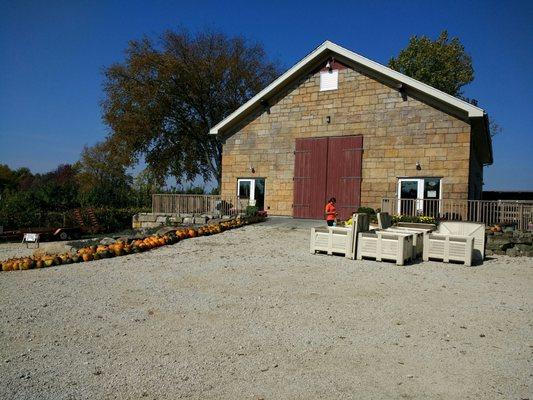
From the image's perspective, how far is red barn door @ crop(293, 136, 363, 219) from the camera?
1761 centimetres

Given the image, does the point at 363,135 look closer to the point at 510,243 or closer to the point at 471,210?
the point at 471,210

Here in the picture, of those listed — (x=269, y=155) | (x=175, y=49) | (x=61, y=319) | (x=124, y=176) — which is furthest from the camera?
(x=124, y=176)

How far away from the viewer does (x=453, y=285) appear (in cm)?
771

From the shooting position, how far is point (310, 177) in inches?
730

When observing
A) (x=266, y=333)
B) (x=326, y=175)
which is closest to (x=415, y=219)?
(x=326, y=175)

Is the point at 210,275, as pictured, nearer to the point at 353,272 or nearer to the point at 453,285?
the point at 353,272

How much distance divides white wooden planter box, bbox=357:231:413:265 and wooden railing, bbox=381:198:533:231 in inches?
175

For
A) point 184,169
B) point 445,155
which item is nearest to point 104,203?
point 184,169

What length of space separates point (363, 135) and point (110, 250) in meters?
11.2

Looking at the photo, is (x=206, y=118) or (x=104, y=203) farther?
(x=206, y=118)

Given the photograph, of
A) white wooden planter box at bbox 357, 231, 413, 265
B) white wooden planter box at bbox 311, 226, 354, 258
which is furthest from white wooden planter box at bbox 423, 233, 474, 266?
white wooden planter box at bbox 311, 226, 354, 258

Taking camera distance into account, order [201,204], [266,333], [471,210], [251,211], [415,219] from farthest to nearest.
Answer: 1. [201,204]
2. [251,211]
3. [471,210]
4. [415,219]
5. [266,333]

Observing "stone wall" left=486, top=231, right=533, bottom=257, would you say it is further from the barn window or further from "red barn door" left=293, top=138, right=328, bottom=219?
the barn window

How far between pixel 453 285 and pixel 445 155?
367 inches
